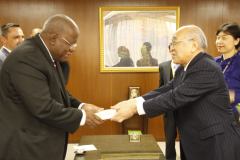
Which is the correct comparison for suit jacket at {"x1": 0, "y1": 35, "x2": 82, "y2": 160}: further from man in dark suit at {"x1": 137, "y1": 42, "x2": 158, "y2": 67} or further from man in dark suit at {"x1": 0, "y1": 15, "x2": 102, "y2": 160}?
man in dark suit at {"x1": 137, "y1": 42, "x2": 158, "y2": 67}

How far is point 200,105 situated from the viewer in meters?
2.16

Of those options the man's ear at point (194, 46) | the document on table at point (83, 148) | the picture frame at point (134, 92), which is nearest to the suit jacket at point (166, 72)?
the picture frame at point (134, 92)

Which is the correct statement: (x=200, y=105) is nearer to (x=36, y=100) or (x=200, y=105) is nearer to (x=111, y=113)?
(x=111, y=113)

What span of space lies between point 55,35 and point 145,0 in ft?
12.1

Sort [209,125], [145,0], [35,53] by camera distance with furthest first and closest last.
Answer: [145,0]
[209,125]
[35,53]

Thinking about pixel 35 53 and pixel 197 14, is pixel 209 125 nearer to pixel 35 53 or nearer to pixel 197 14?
pixel 35 53

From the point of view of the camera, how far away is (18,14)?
5414 millimetres

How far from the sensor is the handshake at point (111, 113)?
2.20 metres

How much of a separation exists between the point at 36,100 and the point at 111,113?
0.92 metres

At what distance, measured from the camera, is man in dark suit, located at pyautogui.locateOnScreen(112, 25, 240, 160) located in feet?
6.95

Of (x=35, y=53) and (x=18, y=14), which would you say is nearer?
(x=35, y=53)

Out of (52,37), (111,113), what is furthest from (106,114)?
(52,37)

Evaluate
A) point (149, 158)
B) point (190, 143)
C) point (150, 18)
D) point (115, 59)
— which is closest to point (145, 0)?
point (150, 18)

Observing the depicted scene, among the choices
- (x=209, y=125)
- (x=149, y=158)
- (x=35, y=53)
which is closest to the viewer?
(x=35, y=53)
